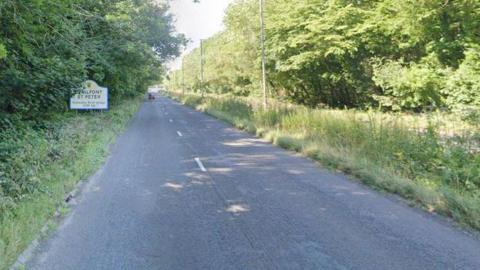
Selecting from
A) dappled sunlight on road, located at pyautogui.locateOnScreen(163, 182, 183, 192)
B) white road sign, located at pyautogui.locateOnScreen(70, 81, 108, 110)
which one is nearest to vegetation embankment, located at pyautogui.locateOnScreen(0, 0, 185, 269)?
dappled sunlight on road, located at pyautogui.locateOnScreen(163, 182, 183, 192)

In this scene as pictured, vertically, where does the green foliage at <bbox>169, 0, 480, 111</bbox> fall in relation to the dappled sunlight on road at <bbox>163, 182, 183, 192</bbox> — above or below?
above

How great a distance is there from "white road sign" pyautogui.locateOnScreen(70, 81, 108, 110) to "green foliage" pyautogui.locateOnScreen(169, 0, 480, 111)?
12343mm

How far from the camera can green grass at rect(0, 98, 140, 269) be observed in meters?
5.31

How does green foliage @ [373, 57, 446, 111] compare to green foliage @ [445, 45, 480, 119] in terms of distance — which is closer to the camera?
green foliage @ [445, 45, 480, 119]

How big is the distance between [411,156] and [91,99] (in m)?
18.7

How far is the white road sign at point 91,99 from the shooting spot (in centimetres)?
2294

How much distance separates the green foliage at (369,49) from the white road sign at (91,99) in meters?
12.3

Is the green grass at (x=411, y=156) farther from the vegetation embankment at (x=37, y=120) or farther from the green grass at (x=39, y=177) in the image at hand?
the vegetation embankment at (x=37, y=120)

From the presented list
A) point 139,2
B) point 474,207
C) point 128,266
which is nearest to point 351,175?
point 474,207

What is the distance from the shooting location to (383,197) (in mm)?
7559

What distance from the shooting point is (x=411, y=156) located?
9.15 m

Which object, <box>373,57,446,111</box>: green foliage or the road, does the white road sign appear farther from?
<box>373,57,446,111</box>: green foliage

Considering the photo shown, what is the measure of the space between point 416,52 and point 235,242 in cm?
2388

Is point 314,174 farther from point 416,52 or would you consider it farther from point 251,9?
point 251,9
